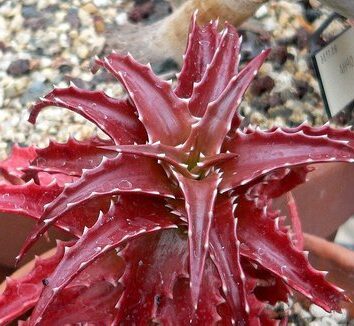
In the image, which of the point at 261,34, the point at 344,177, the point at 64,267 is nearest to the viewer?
the point at 64,267

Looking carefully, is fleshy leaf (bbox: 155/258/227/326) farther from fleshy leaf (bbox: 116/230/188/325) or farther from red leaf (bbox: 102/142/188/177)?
red leaf (bbox: 102/142/188/177)

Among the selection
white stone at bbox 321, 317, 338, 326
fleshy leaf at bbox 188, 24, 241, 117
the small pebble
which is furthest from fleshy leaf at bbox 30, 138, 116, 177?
the small pebble

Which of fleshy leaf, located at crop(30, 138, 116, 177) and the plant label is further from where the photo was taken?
the plant label

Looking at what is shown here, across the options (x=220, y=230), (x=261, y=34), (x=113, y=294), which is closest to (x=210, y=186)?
(x=220, y=230)

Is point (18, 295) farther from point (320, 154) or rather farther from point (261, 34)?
point (261, 34)

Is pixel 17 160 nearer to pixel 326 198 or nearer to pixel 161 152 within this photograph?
pixel 161 152

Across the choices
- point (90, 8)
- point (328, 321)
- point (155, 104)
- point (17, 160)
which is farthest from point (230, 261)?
point (90, 8)

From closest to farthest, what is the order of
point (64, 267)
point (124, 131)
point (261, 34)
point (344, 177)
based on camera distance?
point (64, 267) < point (124, 131) < point (344, 177) < point (261, 34)

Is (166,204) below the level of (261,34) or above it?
above
